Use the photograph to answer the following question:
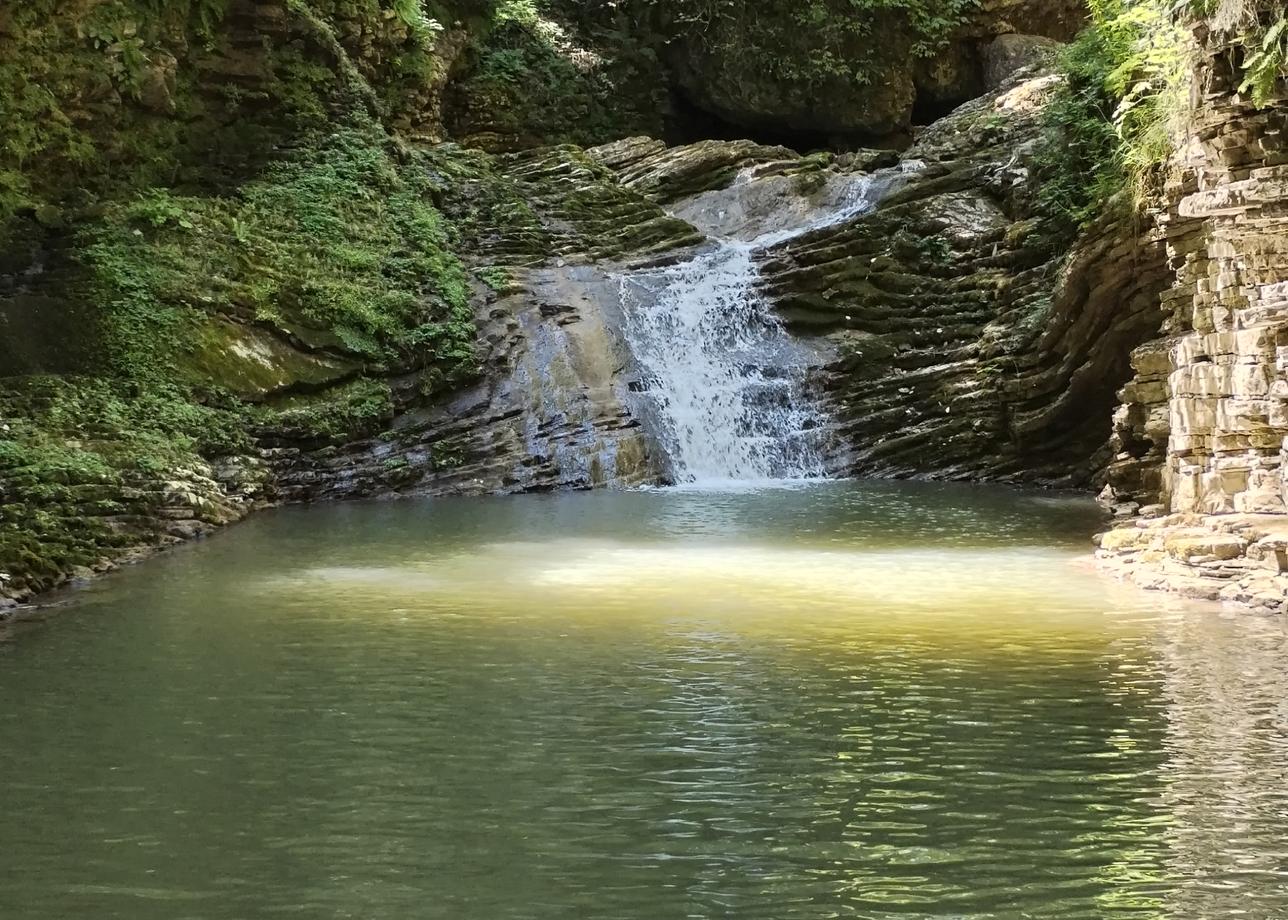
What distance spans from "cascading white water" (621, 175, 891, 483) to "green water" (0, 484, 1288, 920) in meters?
8.92

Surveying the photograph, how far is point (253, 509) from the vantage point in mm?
16844

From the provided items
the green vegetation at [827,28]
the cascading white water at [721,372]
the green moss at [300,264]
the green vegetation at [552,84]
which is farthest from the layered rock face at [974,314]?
the green vegetation at [552,84]

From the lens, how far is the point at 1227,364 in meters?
11.5

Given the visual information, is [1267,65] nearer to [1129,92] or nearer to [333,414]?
[1129,92]

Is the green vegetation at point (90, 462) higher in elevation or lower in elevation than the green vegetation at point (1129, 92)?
→ lower

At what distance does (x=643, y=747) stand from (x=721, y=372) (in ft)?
51.1

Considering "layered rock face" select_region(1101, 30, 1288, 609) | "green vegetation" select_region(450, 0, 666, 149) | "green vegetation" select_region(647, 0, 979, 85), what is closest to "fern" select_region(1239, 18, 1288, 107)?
"layered rock face" select_region(1101, 30, 1288, 609)

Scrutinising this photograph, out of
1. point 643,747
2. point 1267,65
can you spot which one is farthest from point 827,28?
point 643,747

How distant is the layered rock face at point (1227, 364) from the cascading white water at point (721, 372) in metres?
8.65

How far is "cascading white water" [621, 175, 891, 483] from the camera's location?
2073 centimetres

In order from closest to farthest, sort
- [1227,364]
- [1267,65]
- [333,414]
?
[1267,65]
[1227,364]
[333,414]

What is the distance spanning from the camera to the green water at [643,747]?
483cm

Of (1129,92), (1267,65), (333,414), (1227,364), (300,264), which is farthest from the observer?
(300,264)

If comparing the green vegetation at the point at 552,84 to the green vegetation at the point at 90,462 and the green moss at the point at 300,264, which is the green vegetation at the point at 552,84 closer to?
the green moss at the point at 300,264
